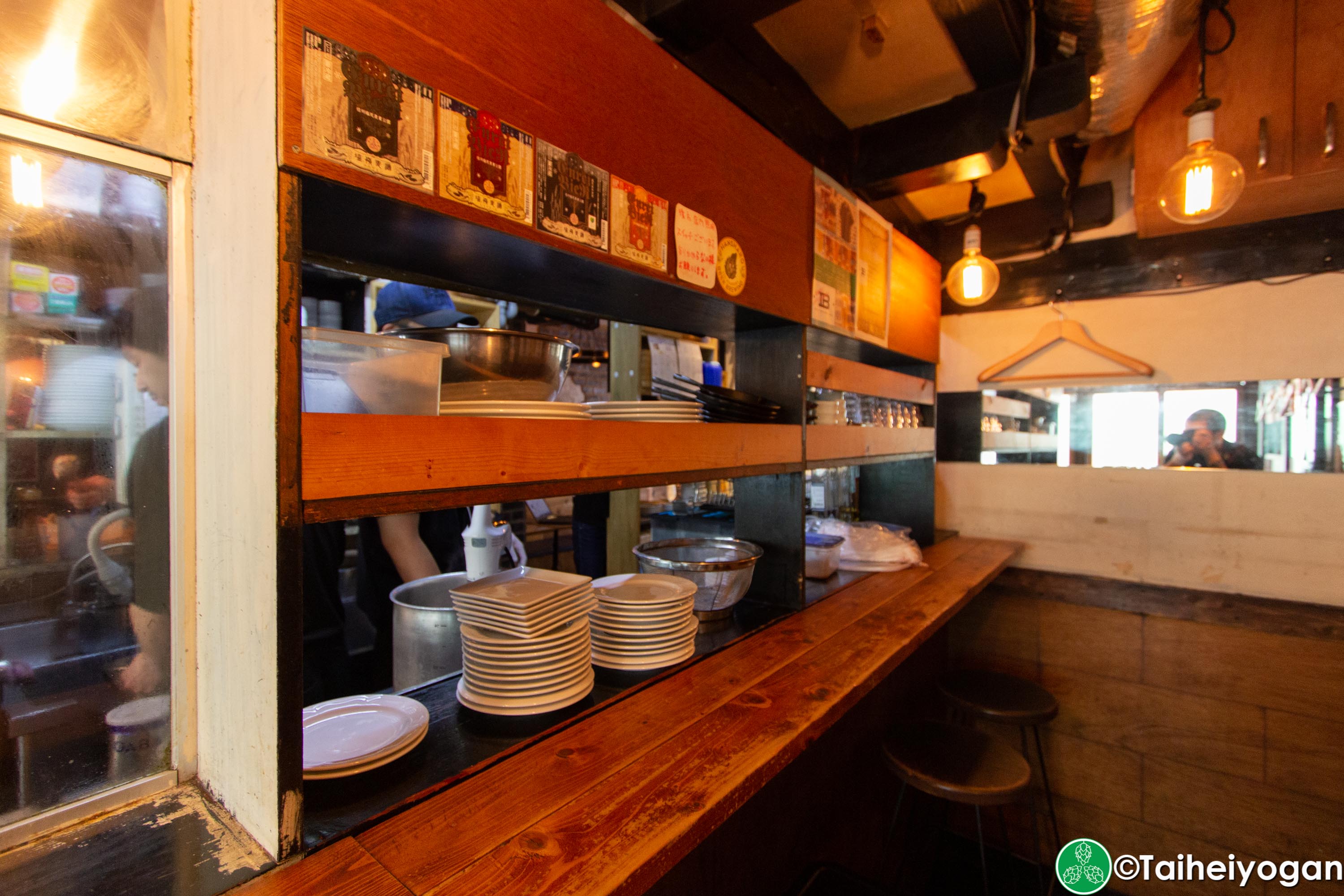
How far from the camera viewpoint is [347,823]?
31.9 inches

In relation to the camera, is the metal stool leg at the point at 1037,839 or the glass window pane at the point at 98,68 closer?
the glass window pane at the point at 98,68

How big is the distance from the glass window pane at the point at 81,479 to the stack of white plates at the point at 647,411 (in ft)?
2.29

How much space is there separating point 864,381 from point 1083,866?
2307 mm

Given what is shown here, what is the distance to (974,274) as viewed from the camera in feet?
8.45

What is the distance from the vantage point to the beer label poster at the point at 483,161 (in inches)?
34.2

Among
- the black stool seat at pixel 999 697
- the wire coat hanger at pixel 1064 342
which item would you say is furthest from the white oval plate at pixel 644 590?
the wire coat hanger at pixel 1064 342

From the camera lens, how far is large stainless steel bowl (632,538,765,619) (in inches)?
63.9

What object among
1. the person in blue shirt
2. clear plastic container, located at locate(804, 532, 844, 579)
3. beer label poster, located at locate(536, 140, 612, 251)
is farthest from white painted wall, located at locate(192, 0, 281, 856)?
clear plastic container, located at locate(804, 532, 844, 579)

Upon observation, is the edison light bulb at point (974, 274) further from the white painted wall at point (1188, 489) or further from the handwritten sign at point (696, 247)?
the handwritten sign at point (696, 247)

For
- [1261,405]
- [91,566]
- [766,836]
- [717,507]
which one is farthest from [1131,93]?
[91,566]

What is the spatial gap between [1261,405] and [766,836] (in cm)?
250

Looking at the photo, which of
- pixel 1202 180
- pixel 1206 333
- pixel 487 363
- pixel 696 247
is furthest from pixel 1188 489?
pixel 487 363

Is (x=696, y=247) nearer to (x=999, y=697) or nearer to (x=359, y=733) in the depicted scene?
(x=359, y=733)

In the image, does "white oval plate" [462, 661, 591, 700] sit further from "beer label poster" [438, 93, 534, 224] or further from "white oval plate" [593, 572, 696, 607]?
"beer label poster" [438, 93, 534, 224]
